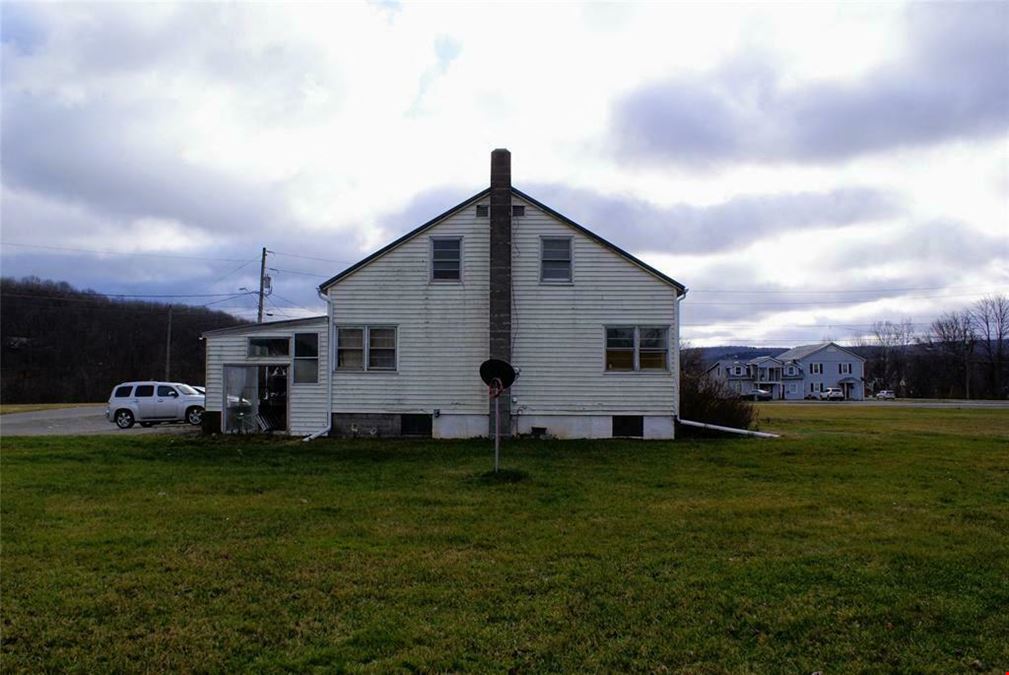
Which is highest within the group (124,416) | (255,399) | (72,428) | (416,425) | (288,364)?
(288,364)

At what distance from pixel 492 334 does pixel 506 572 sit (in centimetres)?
1315

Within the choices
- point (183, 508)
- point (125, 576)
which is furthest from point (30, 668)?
point (183, 508)

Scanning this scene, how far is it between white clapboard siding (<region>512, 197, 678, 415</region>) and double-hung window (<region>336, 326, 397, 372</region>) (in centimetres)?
347

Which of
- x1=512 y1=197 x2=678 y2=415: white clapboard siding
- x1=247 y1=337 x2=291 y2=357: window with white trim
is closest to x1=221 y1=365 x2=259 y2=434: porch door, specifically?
x1=247 y1=337 x2=291 y2=357: window with white trim

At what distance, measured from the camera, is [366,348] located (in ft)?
64.3

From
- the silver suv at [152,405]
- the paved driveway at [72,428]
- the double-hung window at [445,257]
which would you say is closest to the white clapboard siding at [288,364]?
the paved driveway at [72,428]

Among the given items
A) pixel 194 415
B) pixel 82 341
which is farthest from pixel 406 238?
pixel 82 341

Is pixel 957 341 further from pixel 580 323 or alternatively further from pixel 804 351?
pixel 580 323

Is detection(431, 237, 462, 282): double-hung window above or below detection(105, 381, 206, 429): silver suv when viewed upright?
above

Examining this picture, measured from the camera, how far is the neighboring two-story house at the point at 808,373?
301ft

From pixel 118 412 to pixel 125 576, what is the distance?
880 inches

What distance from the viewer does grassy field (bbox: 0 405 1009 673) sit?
4422 mm

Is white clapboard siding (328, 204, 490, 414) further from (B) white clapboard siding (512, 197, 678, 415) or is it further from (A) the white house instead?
(B) white clapboard siding (512, 197, 678, 415)

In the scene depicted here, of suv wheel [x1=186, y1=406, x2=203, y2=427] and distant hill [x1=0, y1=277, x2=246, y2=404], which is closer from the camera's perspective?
suv wheel [x1=186, y1=406, x2=203, y2=427]
